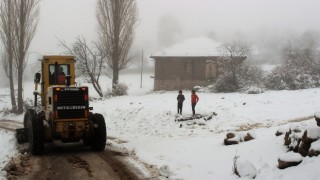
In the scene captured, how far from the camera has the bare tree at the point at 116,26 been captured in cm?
3497

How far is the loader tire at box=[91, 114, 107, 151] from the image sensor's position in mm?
13922

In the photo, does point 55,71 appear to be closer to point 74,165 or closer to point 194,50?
point 74,165

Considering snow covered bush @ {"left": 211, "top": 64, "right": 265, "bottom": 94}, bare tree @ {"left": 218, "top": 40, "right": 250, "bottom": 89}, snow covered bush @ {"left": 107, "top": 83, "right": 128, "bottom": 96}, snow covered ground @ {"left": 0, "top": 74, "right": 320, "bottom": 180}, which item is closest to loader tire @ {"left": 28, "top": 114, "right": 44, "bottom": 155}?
snow covered ground @ {"left": 0, "top": 74, "right": 320, "bottom": 180}

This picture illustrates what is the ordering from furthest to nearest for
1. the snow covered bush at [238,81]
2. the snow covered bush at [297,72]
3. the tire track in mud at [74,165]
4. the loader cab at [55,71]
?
the snow covered bush at [238,81] → the snow covered bush at [297,72] → the loader cab at [55,71] → the tire track in mud at [74,165]

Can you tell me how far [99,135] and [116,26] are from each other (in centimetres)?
2227

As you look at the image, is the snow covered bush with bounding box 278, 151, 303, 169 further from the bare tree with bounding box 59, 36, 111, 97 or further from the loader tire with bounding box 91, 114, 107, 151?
the bare tree with bounding box 59, 36, 111, 97

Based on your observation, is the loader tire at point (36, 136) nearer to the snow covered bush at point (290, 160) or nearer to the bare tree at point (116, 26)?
the snow covered bush at point (290, 160)

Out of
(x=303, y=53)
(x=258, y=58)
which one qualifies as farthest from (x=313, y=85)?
(x=258, y=58)

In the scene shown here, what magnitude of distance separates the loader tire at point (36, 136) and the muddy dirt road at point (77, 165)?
236 millimetres

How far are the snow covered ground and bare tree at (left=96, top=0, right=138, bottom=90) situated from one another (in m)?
7.04

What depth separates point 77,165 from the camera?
11805mm

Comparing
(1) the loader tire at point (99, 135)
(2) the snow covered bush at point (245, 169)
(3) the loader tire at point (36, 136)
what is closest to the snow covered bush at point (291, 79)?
(1) the loader tire at point (99, 135)

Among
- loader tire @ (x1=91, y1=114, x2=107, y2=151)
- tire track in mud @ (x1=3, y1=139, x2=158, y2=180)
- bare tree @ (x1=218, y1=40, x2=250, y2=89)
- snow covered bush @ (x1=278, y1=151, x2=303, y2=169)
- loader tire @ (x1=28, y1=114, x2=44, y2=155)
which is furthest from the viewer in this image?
bare tree @ (x1=218, y1=40, x2=250, y2=89)

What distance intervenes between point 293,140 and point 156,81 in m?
35.6
